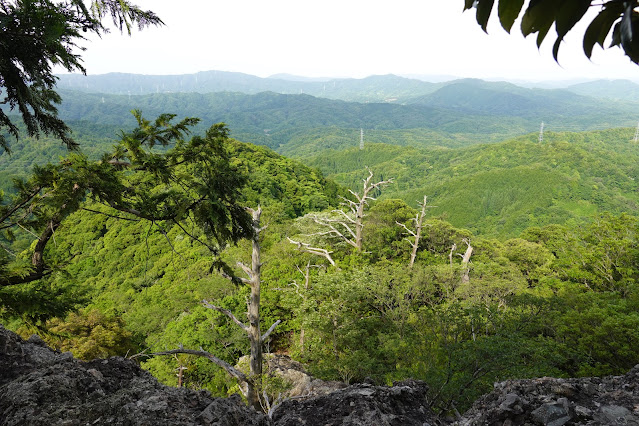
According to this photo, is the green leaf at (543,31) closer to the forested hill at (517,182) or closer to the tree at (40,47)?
the tree at (40,47)

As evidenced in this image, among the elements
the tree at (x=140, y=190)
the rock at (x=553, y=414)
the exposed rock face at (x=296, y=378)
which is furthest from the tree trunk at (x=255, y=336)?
the rock at (x=553, y=414)

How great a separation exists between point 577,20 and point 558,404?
3.13m

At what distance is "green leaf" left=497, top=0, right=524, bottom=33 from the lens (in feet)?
2.36

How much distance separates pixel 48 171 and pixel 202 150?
5.10ft

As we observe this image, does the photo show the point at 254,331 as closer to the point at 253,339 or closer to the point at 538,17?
the point at 253,339

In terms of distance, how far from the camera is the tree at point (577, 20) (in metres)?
0.62

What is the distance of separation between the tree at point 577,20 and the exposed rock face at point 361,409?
3198mm

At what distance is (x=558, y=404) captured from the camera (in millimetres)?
2697

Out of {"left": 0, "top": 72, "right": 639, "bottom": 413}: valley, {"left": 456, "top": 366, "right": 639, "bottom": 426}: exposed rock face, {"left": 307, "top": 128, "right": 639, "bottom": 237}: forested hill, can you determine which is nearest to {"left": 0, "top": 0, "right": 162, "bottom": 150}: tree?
{"left": 0, "top": 72, "right": 639, "bottom": 413}: valley

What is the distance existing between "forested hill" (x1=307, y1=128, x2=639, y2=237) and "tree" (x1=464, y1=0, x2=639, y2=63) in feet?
225

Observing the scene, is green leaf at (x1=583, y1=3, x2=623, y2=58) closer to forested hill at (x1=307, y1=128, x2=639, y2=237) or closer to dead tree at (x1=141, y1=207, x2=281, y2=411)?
dead tree at (x1=141, y1=207, x2=281, y2=411)

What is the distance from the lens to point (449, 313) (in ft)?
31.2

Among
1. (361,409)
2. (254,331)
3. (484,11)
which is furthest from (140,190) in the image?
(254,331)

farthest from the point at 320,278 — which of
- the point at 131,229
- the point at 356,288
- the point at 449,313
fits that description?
the point at 131,229
